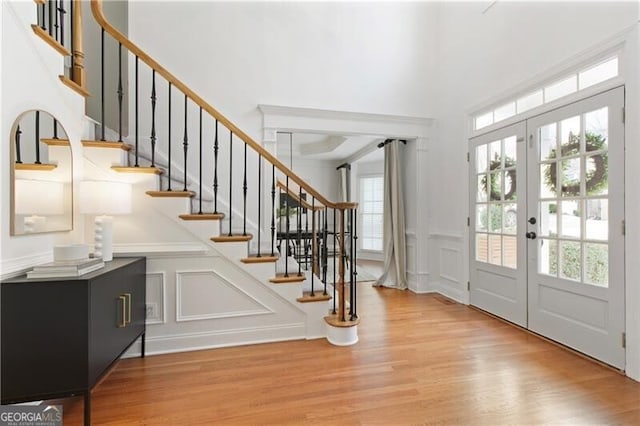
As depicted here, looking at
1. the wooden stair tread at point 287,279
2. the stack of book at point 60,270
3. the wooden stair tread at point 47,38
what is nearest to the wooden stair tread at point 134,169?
the wooden stair tread at point 47,38

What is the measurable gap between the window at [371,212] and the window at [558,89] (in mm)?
4109

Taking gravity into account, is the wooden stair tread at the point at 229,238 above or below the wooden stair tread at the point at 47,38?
below

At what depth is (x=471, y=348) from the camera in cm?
270

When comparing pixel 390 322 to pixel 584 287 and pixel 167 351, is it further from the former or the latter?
pixel 167 351

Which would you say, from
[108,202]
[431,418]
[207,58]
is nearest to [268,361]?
[431,418]

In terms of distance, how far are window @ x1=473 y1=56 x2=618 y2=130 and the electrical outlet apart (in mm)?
4008

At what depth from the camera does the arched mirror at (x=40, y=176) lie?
168 cm

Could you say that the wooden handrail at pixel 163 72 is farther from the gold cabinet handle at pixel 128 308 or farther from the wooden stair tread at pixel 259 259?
the gold cabinet handle at pixel 128 308

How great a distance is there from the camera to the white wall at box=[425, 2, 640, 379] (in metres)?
2.35

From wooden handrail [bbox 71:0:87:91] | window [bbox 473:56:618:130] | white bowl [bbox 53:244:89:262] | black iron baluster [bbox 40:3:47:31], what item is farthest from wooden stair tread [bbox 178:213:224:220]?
window [bbox 473:56:618:130]

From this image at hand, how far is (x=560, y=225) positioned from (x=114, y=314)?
3.62m

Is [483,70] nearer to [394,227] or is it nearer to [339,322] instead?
[394,227]

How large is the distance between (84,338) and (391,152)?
4513 mm

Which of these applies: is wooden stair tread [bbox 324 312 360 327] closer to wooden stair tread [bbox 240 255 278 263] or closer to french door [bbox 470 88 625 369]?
wooden stair tread [bbox 240 255 278 263]
